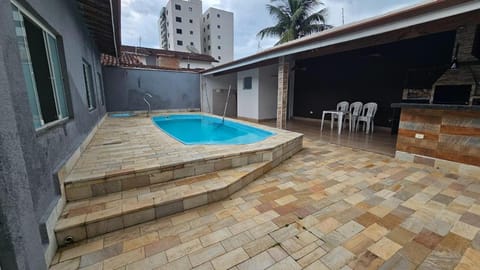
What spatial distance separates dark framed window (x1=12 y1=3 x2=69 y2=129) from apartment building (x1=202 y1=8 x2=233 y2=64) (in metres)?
30.8

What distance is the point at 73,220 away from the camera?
5.66 feet

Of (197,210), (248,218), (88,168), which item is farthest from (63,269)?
(248,218)

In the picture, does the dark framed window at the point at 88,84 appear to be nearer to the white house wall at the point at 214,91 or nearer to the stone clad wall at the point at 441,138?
the white house wall at the point at 214,91

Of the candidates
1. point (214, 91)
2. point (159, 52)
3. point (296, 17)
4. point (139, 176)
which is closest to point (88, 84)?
point (139, 176)

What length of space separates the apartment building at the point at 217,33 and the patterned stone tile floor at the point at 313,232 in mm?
31582

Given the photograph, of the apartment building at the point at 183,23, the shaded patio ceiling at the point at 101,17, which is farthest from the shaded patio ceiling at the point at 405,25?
the apartment building at the point at 183,23

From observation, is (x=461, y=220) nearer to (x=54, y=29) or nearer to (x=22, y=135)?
(x=22, y=135)

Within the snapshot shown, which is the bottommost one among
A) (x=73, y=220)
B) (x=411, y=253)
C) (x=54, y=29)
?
(x=411, y=253)

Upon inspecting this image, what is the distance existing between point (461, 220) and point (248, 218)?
211 centimetres

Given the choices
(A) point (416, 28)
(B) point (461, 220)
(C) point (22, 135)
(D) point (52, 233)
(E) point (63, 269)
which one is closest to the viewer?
(C) point (22, 135)

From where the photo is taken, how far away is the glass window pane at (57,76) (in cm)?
241

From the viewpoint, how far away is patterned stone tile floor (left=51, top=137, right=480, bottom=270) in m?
1.51

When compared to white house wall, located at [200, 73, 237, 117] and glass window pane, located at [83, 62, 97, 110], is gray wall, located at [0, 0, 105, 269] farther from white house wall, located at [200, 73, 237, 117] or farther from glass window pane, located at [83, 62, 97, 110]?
white house wall, located at [200, 73, 237, 117]

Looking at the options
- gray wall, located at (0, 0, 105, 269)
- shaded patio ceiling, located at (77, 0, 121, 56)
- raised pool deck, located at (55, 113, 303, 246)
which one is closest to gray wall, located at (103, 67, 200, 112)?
shaded patio ceiling, located at (77, 0, 121, 56)
